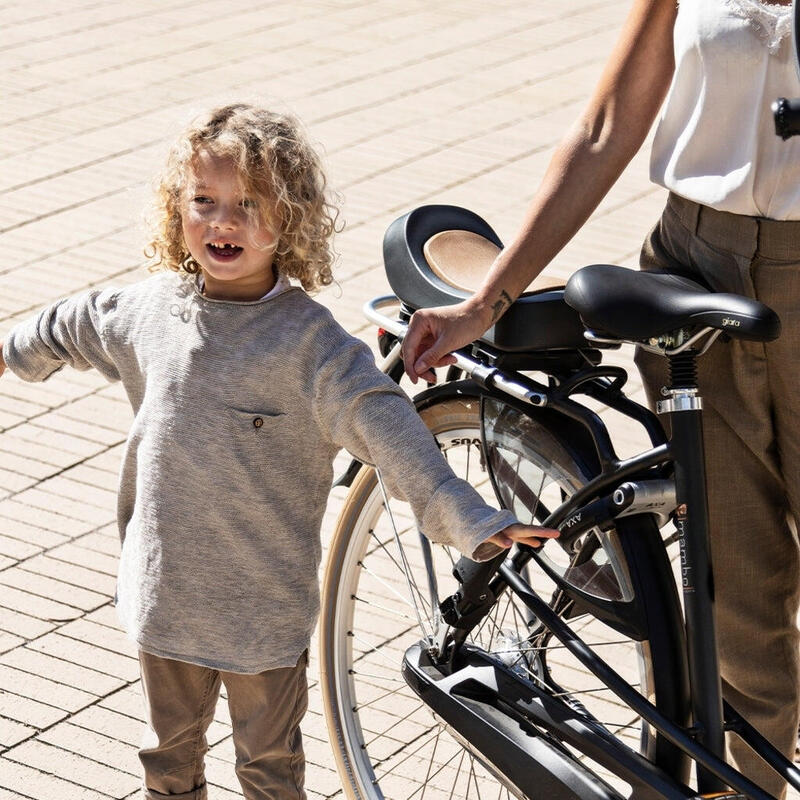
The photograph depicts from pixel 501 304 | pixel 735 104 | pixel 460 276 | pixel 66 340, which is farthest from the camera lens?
pixel 460 276

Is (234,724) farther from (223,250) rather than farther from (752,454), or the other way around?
(752,454)

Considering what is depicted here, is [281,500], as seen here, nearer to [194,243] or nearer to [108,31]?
[194,243]

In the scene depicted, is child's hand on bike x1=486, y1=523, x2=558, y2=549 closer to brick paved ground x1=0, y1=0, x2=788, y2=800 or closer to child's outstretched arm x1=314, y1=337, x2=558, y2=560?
child's outstretched arm x1=314, y1=337, x2=558, y2=560

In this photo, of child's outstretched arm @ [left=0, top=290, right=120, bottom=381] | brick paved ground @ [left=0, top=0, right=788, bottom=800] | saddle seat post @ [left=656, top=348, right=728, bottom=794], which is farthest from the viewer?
brick paved ground @ [left=0, top=0, right=788, bottom=800]

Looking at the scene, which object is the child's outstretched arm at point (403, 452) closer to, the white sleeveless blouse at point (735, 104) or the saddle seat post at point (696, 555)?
the saddle seat post at point (696, 555)

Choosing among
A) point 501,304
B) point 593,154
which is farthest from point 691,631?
point 593,154

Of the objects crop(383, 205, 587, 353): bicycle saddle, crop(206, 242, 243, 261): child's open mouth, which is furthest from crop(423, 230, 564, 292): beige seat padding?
crop(206, 242, 243, 261): child's open mouth

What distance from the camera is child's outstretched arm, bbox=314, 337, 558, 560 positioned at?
2264mm

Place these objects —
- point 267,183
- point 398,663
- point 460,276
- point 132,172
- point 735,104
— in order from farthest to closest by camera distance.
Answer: point 132,172 < point 398,663 < point 460,276 < point 267,183 < point 735,104

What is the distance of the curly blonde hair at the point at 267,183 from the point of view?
243 centimetres

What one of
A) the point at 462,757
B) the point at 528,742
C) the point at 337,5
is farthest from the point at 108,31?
the point at 528,742

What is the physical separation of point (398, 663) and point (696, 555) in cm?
143

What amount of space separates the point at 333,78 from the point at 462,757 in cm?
577

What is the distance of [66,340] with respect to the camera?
2.66 m
